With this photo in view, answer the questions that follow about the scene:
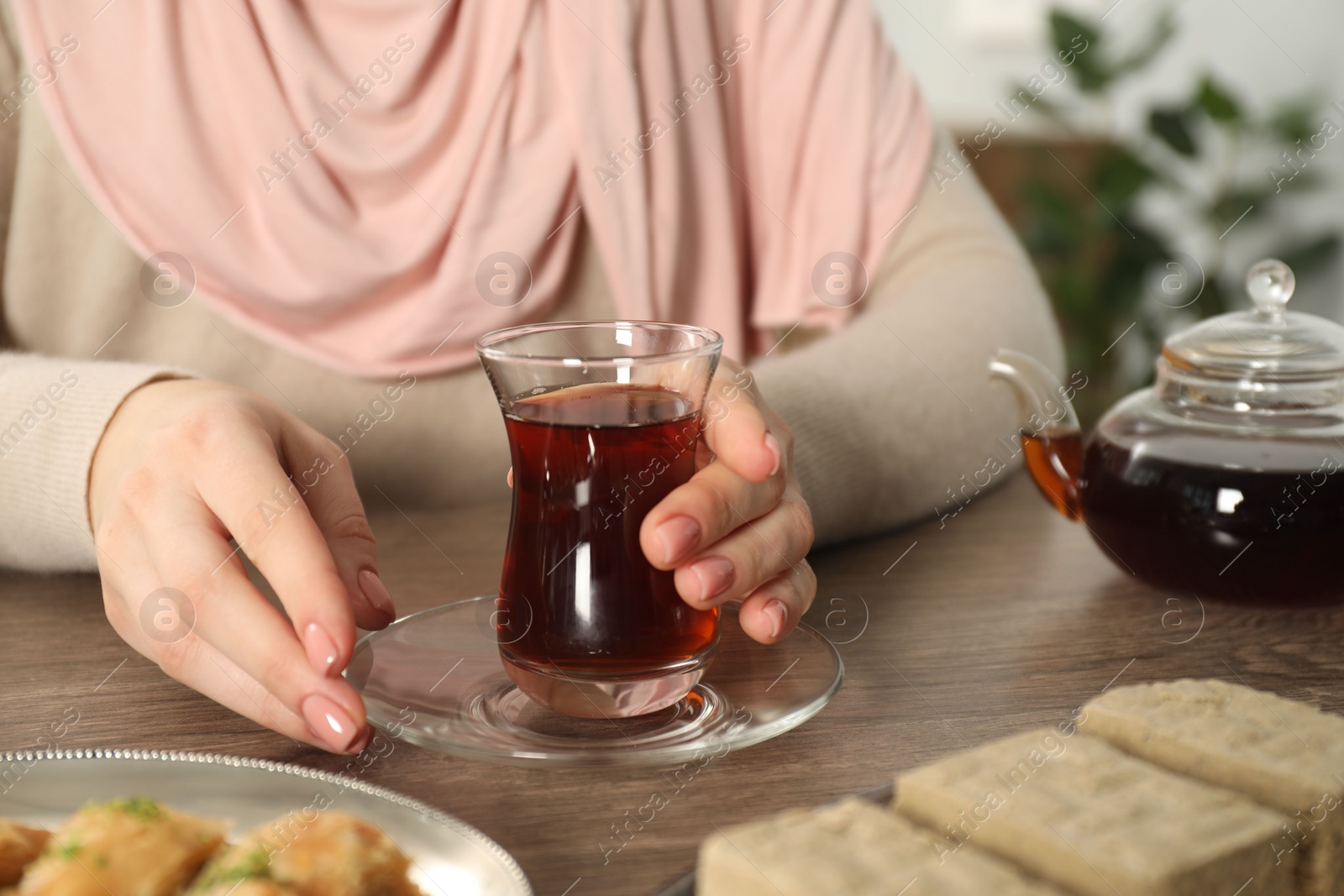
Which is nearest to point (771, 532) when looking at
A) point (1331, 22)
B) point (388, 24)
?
point (388, 24)

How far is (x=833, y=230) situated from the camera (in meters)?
1.20

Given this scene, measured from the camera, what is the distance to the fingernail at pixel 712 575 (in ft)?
1.82

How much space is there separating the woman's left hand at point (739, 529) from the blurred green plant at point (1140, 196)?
2543 mm

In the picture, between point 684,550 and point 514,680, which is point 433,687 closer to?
point 514,680

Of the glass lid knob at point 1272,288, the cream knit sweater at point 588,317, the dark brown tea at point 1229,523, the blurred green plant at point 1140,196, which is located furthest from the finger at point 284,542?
the blurred green plant at point 1140,196

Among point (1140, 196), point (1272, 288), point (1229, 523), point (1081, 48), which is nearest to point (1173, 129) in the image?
point (1140, 196)

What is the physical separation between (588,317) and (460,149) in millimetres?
220

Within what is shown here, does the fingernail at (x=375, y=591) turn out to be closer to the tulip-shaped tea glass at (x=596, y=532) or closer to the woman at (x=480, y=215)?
the tulip-shaped tea glass at (x=596, y=532)

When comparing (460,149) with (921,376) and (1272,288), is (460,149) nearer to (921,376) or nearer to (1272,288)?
(921,376)

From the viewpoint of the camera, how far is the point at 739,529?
0.62 meters

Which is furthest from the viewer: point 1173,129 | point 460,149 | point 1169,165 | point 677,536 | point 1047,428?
point 1169,165

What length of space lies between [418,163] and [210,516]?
0.66 meters

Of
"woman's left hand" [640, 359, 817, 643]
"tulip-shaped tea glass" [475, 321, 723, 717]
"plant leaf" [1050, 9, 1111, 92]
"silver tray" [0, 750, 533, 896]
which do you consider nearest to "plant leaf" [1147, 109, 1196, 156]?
"plant leaf" [1050, 9, 1111, 92]

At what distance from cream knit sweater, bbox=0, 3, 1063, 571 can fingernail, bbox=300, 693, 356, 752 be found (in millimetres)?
452
